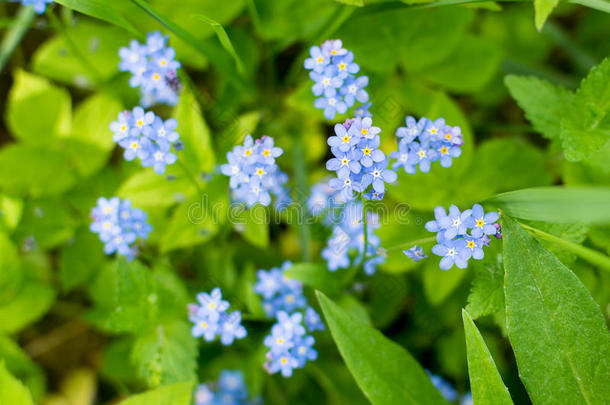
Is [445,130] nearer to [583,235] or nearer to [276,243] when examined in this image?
[583,235]

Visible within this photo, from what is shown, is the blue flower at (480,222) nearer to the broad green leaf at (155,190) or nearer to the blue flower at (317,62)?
the blue flower at (317,62)

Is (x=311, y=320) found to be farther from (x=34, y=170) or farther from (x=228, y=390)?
(x=34, y=170)

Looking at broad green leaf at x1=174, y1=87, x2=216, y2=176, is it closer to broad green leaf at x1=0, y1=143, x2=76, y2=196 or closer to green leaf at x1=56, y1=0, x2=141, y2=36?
green leaf at x1=56, y1=0, x2=141, y2=36

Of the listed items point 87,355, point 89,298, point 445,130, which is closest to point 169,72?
point 445,130

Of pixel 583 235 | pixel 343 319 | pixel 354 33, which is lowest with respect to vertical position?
pixel 343 319

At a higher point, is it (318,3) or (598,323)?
(318,3)

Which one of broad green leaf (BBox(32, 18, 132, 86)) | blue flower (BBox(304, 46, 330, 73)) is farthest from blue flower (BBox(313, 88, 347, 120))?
broad green leaf (BBox(32, 18, 132, 86))

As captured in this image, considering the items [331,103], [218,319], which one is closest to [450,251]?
[331,103]
